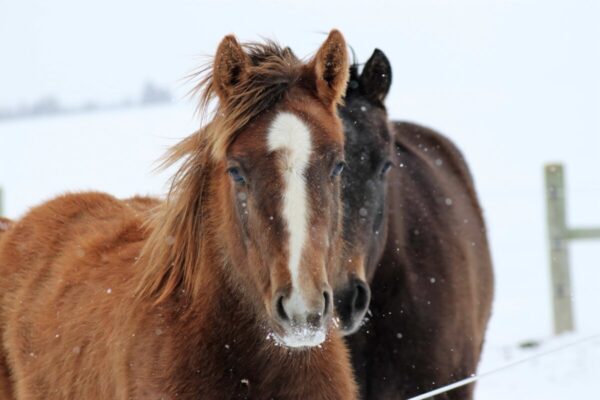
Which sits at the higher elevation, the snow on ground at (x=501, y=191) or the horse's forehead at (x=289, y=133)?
the horse's forehead at (x=289, y=133)

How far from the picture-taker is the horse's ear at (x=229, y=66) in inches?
116

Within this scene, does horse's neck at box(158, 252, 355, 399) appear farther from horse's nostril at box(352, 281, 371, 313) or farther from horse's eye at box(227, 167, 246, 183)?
horse's nostril at box(352, 281, 371, 313)

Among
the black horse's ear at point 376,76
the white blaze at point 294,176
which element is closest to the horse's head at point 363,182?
the black horse's ear at point 376,76

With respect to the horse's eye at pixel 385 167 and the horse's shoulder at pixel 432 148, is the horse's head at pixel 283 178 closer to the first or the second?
the horse's eye at pixel 385 167

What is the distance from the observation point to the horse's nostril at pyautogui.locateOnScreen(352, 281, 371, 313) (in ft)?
11.7

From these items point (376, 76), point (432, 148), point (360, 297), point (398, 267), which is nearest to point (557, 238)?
point (432, 148)

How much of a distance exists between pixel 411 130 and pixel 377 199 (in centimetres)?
174

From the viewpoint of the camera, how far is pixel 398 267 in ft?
15.1

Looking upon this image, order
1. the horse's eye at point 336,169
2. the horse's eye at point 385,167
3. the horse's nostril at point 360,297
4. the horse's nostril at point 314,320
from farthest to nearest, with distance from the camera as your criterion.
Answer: the horse's eye at point 385,167 < the horse's nostril at point 360,297 < the horse's eye at point 336,169 < the horse's nostril at point 314,320

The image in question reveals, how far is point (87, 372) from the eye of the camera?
3.21 metres

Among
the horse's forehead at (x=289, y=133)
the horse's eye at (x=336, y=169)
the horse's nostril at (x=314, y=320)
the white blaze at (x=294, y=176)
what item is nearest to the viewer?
the horse's nostril at (x=314, y=320)

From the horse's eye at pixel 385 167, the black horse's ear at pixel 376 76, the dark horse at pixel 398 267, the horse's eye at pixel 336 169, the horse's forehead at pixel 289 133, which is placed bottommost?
the dark horse at pixel 398 267

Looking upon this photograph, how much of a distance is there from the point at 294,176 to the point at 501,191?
15742mm

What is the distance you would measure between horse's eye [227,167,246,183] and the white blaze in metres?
0.15
